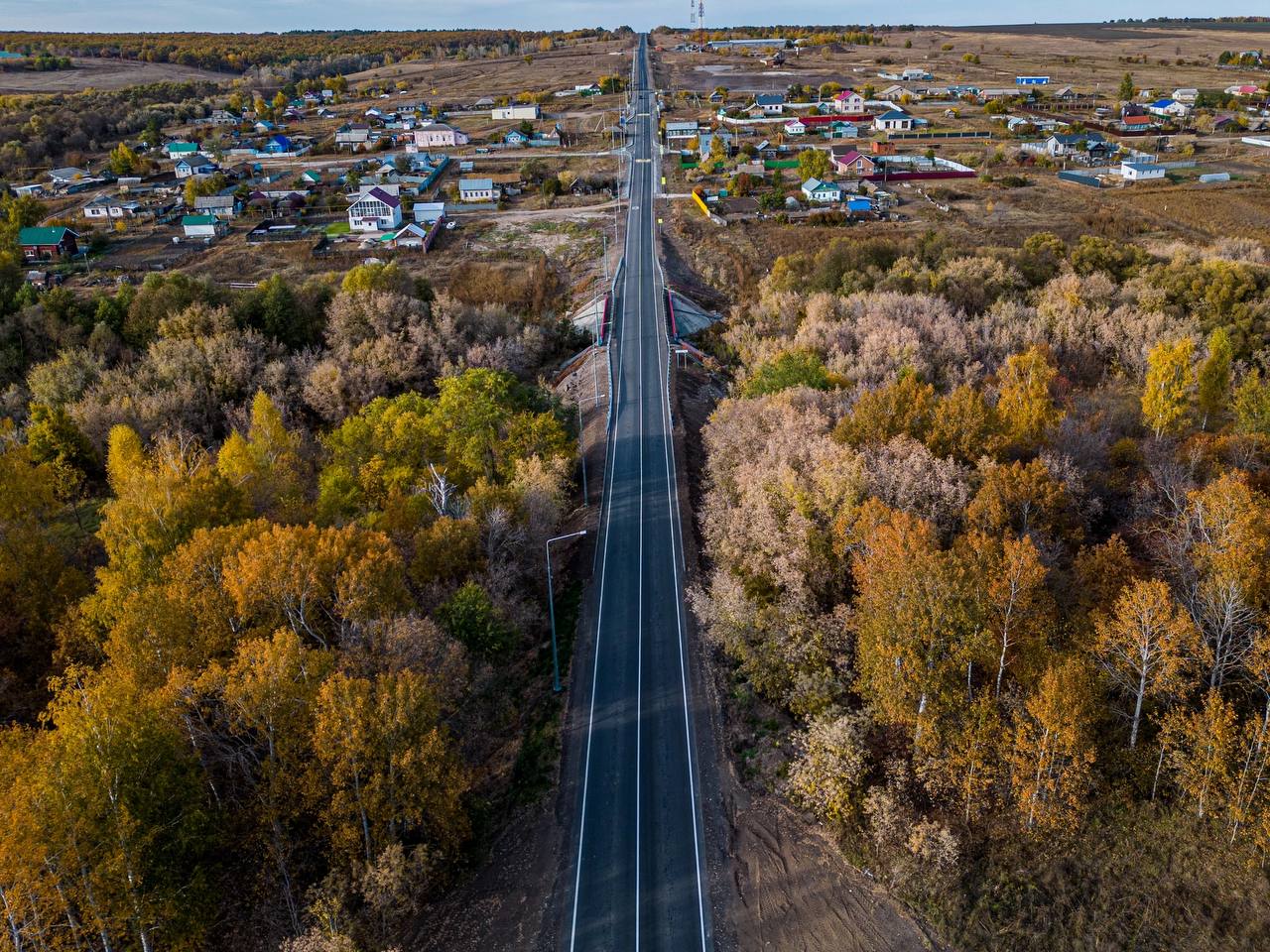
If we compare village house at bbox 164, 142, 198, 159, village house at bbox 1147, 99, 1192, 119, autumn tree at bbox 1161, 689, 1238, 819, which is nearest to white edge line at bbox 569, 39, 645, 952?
autumn tree at bbox 1161, 689, 1238, 819

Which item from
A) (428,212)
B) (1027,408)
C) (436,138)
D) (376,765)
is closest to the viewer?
(376,765)

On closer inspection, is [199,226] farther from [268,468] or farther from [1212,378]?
[1212,378]

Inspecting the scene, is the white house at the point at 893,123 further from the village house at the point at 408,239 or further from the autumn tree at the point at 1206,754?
the autumn tree at the point at 1206,754

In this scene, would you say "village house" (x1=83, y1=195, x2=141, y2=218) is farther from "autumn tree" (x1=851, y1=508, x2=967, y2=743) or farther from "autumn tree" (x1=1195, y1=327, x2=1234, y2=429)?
"autumn tree" (x1=1195, y1=327, x2=1234, y2=429)

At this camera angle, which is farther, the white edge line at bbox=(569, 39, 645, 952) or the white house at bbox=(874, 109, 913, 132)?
the white house at bbox=(874, 109, 913, 132)

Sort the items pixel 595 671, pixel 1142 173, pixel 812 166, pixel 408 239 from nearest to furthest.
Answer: pixel 595 671
pixel 408 239
pixel 1142 173
pixel 812 166

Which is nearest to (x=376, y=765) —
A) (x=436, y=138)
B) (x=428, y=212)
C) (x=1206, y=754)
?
(x=1206, y=754)

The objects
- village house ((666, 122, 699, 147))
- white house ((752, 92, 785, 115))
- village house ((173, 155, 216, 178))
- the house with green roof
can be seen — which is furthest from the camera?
white house ((752, 92, 785, 115))
